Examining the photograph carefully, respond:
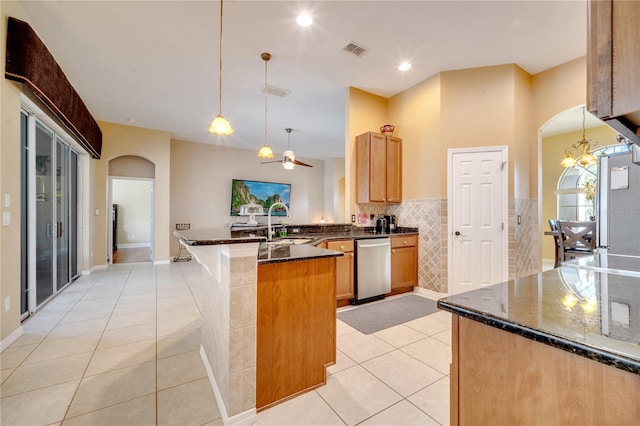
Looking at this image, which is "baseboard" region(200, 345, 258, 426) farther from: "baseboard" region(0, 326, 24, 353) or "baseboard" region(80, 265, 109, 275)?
"baseboard" region(80, 265, 109, 275)

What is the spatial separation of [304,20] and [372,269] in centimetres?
300

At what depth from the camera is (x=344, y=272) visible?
346cm

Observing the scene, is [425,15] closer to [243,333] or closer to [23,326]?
[243,333]

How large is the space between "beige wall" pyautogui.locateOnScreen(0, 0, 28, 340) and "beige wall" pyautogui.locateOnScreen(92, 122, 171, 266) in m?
3.37

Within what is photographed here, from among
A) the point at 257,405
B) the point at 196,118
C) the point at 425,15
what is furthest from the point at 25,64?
the point at 425,15

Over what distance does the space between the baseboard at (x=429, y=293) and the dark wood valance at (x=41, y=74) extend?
510 centimetres

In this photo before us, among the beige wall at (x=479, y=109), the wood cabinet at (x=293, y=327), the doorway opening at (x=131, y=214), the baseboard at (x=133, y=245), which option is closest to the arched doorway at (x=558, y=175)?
the beige wall at (x=479, y=109)

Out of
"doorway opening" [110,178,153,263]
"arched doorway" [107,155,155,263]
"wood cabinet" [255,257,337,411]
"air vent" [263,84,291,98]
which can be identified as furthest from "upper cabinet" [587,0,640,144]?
"doorway opening" [110,178,153,263]

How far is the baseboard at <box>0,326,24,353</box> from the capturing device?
2.36m

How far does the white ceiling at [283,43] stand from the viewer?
8.64 feet

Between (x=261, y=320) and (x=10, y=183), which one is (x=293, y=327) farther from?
(x=10, y=183)

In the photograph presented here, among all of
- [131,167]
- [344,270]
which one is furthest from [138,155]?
[344,270]

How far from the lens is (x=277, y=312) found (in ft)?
5.54

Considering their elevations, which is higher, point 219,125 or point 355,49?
point 355,49
